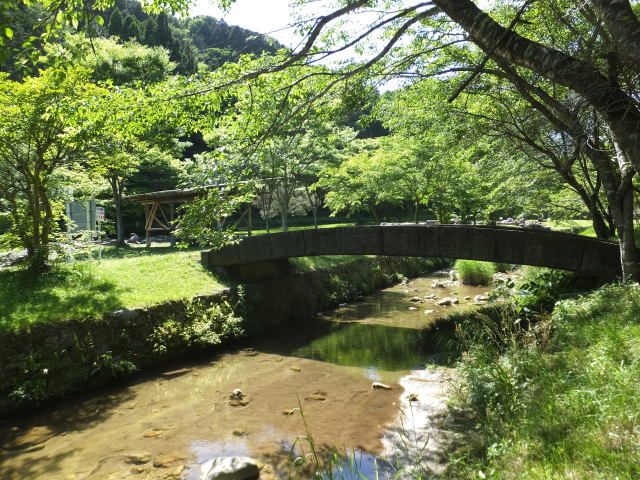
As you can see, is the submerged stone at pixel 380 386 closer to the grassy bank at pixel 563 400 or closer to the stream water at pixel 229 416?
the stream water at pixel 229 416

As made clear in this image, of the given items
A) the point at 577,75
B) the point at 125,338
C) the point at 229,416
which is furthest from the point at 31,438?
the point at 577,75

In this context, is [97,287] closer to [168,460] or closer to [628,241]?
[168,460]

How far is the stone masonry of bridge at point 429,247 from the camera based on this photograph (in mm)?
9281

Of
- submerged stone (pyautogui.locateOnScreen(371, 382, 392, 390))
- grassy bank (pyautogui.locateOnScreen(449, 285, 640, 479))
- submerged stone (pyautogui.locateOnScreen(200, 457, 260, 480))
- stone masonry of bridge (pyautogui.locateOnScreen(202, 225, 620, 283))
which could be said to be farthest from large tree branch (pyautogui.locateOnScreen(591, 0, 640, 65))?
stone masonry of bridge (pyautogui.locateOnScreen(202, 225, 620, 283))

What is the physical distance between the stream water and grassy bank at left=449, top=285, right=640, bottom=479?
154 cm

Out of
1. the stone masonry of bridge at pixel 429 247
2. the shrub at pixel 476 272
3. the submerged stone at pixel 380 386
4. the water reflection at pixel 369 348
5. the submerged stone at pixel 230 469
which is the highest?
the stone masonry of bridge at pixel 429 247

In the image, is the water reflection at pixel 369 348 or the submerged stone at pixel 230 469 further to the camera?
the water reflection at pixel 369 348

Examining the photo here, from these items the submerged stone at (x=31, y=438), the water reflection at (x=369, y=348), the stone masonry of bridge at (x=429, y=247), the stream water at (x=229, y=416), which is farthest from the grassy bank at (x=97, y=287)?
the water reflection at (x=369, y=348)

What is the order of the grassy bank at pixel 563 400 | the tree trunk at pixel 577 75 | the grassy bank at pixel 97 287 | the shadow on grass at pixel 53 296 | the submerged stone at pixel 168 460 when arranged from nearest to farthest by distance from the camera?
the grassy bank at pixel 563 400 < the tree trunk at pixel 577 75 < the submerged stone at pixel 168 460 < the shadow on grass at pixel 53 296 < the grassy bank at pixel 97 287

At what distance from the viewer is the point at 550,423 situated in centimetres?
371

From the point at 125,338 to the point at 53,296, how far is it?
180 centimetres

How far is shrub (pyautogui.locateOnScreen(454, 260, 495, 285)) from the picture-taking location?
18.9m

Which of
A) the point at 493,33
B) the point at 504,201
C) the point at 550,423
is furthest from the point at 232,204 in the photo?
the point at 504,201

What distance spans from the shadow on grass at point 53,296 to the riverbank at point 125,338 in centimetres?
26
